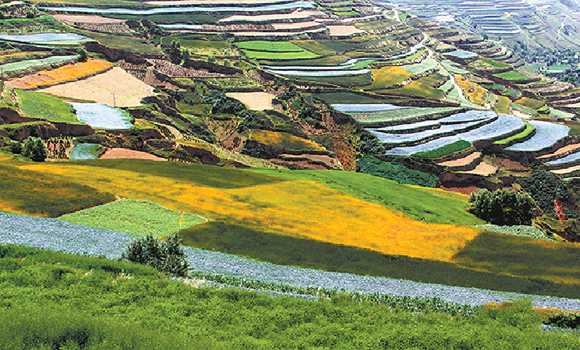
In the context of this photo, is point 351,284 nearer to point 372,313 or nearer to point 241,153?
point 372,313

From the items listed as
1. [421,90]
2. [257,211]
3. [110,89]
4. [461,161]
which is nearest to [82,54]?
[110,89]

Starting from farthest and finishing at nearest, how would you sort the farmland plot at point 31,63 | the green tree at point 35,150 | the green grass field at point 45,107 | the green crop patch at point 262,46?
1. the green crop patch at point 262,46
2. the farmland plot at point 31,63
3. the green grass field at point 45,107
4. the green tree at point 35,150

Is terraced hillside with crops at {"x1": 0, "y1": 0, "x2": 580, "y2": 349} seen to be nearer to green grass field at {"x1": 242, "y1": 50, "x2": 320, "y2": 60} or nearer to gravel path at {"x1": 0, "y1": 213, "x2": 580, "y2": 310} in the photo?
gravel path at {"x1": 0, "y1": 213, "x2": 580, "y2": 310}

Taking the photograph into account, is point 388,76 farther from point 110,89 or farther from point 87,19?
point 87,19

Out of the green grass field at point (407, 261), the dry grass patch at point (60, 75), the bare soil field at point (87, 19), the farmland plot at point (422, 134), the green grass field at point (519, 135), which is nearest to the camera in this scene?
the green grass field at point (407, 261)

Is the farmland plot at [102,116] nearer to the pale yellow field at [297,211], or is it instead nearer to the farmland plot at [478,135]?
the pale yellow field at [297,211]

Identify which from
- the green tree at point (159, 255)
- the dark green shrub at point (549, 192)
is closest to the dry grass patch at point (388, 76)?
the dark green shrub at point (549, 192)

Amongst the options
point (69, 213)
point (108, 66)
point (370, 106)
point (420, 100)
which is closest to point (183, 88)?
point (108, 66)

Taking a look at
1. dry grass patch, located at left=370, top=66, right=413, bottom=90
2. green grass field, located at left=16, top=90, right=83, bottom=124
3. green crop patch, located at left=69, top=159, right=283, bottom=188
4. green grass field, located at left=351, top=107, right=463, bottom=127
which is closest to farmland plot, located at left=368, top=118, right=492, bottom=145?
green grass field, located at left=351, top=107, right=463, bottom=127
